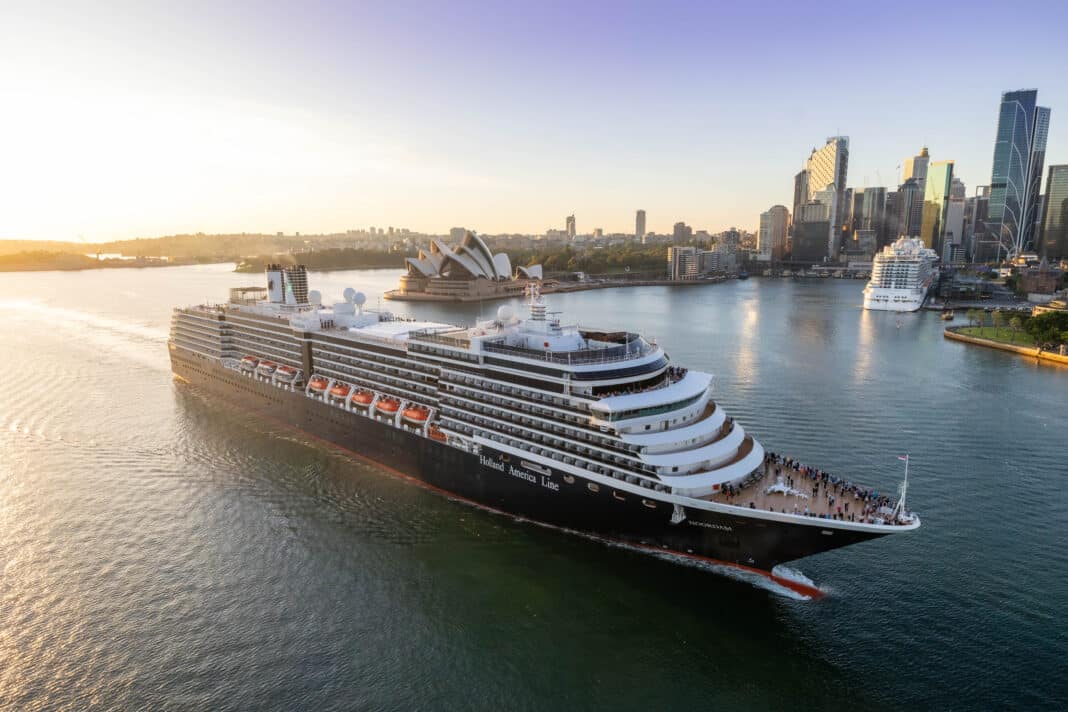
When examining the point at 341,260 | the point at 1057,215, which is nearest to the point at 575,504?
the point at 341,260

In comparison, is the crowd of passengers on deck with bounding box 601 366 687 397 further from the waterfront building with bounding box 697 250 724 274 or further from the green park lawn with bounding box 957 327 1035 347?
the waterfront building with bounding box 697 250 724 274

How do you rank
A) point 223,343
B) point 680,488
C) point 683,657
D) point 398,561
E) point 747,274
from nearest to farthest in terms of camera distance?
1. point 683,657
2. point 680,488
3. point 398,561
4. point 223,343
5. point 747,274

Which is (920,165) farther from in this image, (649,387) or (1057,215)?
(649,387)

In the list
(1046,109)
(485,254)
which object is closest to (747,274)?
(485,254)

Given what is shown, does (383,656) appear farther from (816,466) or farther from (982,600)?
(816,466)

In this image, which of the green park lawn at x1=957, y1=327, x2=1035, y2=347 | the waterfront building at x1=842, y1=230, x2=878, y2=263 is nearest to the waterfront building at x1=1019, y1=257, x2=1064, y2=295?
the green park lawn at x1=957, y1=327, x2=1035, y2=347

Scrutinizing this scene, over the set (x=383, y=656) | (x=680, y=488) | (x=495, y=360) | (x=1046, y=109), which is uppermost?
(x=1046, y=109)

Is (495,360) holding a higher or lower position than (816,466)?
higher
